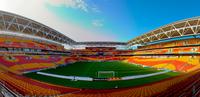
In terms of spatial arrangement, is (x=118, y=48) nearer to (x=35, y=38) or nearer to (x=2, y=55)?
(x=35, y=38)

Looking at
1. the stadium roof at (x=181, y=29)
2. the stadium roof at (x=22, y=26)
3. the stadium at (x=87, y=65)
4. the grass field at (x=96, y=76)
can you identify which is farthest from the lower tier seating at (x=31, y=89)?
the stadium roof at (x=181, y=29)

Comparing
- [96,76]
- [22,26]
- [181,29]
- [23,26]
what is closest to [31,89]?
[96,76]

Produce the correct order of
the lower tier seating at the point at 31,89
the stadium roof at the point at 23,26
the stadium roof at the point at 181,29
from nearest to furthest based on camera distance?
the lower tier seating at the point at 31,89 → the stadium roof at the point at 181,29 → the stadium roof at the point at 23,26

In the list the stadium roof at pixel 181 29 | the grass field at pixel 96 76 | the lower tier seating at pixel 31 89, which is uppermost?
the stadium roof at pixel 181 29

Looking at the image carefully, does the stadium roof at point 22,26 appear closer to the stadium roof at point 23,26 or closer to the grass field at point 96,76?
the stadium roof at point 23,26

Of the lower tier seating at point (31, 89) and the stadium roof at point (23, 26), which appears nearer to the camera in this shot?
the lower tier seating at point (31, 89)

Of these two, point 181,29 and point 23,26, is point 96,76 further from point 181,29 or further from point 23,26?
point 181,29

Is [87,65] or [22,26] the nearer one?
[22,26]

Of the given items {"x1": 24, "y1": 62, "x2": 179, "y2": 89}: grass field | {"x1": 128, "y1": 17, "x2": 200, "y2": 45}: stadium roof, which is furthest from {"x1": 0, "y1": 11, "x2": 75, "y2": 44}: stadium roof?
{"x1": 128, "y1": 17, "x2": 200, "y2": 45}: stadium roof

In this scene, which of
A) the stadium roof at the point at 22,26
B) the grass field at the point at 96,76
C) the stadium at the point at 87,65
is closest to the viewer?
the grass field at the point at 96,76

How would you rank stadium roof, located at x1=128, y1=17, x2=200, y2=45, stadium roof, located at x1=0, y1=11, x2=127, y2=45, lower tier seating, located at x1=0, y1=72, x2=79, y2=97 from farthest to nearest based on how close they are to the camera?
stadium roof, located at x1=0, y1=11, x2=127, y2=45
stadium roof, located at x1=128, y1=17, x2=200, y2=45
lower tier seating, located at x1=0, y1=72, x2=79, y2=97

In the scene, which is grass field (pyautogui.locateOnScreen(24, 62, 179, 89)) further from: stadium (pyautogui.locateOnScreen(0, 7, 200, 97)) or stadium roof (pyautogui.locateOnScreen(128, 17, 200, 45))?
stadium roof (pyautogui.locateOnScreen(128, 17, 200, 45))

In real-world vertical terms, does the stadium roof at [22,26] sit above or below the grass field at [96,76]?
above

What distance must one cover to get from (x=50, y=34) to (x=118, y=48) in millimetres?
36837
